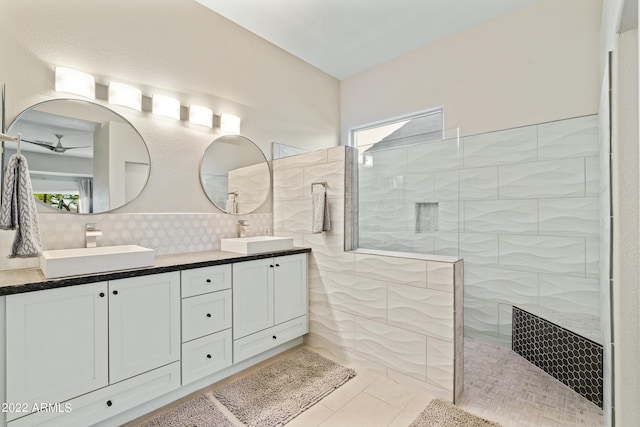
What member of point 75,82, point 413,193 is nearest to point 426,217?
point 413,193

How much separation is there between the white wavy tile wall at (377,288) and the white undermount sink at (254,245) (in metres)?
0.24

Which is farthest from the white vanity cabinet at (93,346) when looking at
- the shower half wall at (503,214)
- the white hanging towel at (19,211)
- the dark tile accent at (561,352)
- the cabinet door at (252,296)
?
the dark tile accent at (561,352)

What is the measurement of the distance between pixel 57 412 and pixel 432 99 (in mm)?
3766

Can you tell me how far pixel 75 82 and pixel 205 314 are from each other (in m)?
1.75

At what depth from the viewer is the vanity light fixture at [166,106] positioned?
92.0 inches

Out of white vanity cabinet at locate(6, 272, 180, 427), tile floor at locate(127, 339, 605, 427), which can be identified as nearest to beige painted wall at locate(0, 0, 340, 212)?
white vanity cabinet at locate(6, 272, 180, 427)

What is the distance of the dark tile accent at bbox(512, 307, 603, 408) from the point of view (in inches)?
74.3

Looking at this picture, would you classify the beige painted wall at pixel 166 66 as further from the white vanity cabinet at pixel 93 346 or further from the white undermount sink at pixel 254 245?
the white vanity cabinet at pixel 93 346

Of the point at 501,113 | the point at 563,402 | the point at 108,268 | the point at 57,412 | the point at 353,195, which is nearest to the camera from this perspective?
the point at 57,412

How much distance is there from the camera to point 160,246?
2.34m

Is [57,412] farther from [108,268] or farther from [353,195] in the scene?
[353,195]

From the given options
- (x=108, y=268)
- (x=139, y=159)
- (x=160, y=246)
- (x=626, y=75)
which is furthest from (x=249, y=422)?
(x=626, y=75)

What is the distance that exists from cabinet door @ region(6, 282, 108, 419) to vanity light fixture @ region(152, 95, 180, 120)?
4.57 feet

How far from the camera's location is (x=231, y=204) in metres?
2.82
